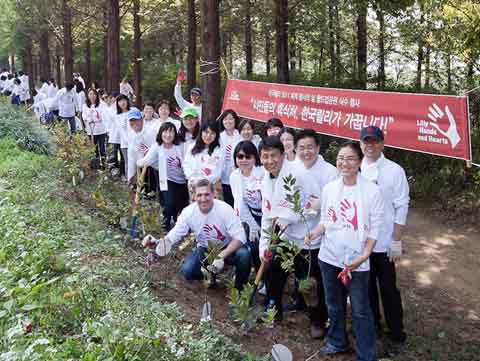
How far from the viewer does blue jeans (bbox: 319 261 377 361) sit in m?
3.96

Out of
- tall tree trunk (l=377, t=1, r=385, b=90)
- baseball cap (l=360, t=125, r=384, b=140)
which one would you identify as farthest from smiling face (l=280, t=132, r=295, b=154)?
tall tree trunk (l=377, t=1, r=385, b=90)

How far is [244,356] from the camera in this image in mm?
3520

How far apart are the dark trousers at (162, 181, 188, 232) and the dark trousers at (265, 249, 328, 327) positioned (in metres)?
2.47

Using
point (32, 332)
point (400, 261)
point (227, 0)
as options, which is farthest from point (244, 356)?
point (227, 0)

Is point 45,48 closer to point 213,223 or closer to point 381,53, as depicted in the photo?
point 381,53

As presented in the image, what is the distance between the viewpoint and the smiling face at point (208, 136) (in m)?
6.29

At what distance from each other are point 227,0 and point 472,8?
1091cm

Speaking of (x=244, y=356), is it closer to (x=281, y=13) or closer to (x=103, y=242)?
(x=103, y=242)

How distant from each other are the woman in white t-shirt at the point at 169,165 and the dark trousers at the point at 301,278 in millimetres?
2368

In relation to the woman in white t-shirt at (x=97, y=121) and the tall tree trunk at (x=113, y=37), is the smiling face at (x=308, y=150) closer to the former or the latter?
the woman in white t-shirt at (x=97, y=121)

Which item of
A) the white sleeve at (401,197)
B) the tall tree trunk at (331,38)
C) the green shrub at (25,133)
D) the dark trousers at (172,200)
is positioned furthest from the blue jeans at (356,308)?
the tall tree trunk at (331,38)

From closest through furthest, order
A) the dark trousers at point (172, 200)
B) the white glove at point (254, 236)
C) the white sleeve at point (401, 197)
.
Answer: the white sleeve at point (401, 197), the white glove at point (254, 236), the dark trousers at point (172, 200)

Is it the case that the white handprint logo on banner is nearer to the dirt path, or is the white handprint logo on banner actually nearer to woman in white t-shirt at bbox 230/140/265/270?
the dirt path

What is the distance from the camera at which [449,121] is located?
5645 millimetres
